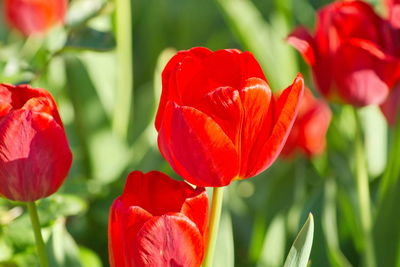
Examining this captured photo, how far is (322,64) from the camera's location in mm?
822

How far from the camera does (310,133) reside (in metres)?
1.16

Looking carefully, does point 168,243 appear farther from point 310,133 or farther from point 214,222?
point 310,133

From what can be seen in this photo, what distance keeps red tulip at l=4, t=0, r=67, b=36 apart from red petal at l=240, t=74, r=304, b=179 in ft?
2.98

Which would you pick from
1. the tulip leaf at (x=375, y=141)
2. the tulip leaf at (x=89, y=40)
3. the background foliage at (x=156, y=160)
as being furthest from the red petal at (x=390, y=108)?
the tulip leaf at (x=89, y=40)

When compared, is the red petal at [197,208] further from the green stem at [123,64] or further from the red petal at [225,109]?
the green stem at [123,64]

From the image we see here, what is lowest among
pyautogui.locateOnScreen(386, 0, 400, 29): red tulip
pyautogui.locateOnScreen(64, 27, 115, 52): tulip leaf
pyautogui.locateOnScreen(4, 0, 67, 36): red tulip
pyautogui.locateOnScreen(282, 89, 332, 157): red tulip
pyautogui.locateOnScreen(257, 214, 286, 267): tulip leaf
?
pyautogui.locateOnScreen(282, 89, 332, 157): red tulip

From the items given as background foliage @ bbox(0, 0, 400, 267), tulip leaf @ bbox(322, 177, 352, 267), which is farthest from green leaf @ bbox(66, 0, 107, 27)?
tulip leaf @ bbox(322, 177, 352, 267)

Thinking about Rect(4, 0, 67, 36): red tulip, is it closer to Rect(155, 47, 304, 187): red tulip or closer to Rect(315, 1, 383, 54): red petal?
Rect(315, 1, 383, 54): red petal

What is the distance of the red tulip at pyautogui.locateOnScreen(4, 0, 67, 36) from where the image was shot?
1.39 metres

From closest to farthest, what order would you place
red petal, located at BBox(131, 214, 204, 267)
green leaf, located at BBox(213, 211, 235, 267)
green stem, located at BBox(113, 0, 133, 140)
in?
red petal, located at BBox(131, 214, 204, 267)
green leaf, located at BBox(213, 211, 235, 267)
green stem, located at BBox(113, 0, 133, 140)

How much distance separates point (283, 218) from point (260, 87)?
0.42 metres

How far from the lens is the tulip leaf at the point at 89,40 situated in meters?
0.78

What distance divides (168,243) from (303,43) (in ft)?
1.08

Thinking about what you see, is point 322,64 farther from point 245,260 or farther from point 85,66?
point 85,66
